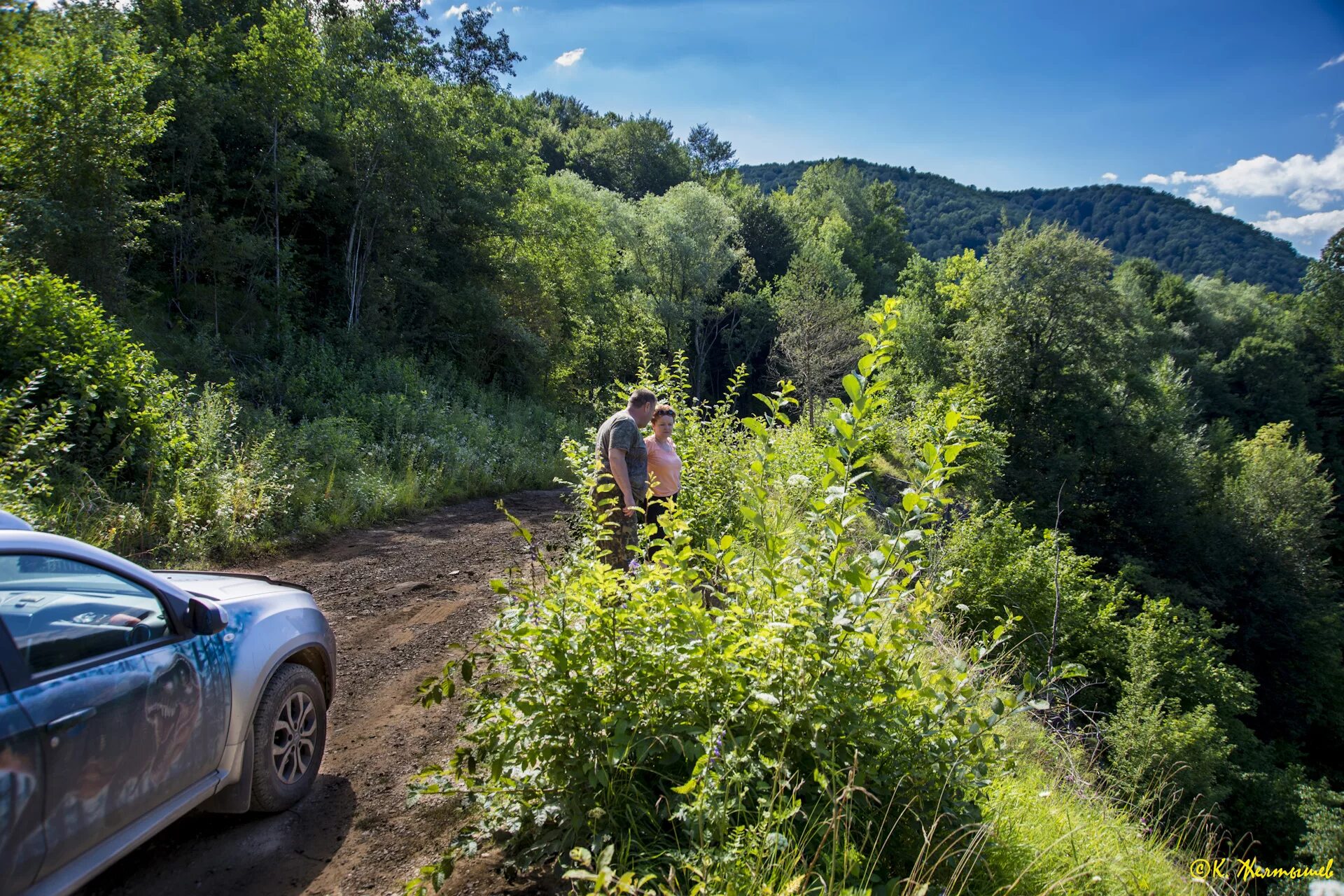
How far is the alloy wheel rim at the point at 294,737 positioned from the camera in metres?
3.51

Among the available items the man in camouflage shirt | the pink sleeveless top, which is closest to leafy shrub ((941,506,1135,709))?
the pink sleeveless top

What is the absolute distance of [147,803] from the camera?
8.62 feet

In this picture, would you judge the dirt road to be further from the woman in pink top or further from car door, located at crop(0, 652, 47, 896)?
the woman in pink top

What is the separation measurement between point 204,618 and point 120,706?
52cm

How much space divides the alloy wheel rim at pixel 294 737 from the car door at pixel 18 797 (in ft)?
4.18

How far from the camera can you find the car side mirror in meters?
2.98

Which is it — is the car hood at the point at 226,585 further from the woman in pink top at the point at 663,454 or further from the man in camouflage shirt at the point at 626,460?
the woman in pink top at the point at 663,454

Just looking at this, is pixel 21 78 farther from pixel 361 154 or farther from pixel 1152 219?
pixel 1152 219

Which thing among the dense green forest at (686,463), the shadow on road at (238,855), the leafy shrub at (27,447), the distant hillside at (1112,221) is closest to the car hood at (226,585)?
the shadow on road at (238,855)

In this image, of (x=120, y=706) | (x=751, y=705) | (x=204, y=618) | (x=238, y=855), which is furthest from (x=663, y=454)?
(x=120, y=706)

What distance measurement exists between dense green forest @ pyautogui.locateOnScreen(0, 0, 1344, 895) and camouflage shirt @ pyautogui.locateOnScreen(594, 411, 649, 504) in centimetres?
57

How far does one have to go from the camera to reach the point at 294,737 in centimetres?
361

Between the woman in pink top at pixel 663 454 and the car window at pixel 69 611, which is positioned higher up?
the woman in pink top at pixel 663 454

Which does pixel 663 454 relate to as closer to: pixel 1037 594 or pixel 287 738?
pixel 287 738
